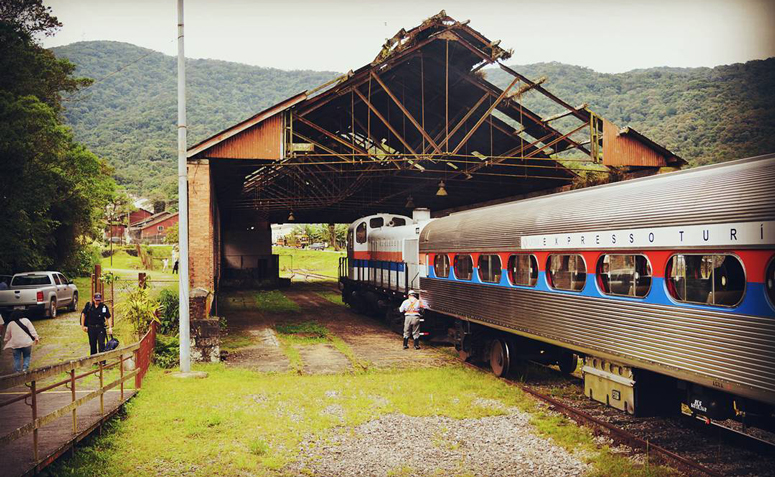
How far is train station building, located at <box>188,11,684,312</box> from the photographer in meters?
17.7

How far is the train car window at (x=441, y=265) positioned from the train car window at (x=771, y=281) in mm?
9731

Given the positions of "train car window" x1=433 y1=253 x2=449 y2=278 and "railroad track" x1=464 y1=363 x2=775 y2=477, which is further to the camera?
"train car window" x1=433 y1=253 x2=449 y2=278

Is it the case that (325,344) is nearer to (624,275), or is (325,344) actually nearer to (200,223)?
(200,223)

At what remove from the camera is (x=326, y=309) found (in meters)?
29.2

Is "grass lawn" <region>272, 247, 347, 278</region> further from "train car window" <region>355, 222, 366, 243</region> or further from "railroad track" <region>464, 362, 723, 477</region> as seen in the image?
"railroad track" <region>464, 362, 723, 477</region>

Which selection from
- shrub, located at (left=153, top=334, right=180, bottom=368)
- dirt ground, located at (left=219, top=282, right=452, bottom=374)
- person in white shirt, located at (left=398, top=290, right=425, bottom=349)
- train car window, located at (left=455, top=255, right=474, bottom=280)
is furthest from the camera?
person in white shirt, located at (left=398, top=290, right=425, bottom=349)

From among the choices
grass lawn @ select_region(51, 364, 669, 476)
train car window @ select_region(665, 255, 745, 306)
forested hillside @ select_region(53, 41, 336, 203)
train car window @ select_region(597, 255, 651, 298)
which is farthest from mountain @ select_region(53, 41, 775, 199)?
grass lawn @ select_region(51, 364, 669, 476)

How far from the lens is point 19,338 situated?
11664 millimetres

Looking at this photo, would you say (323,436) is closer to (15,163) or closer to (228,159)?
(15,163)

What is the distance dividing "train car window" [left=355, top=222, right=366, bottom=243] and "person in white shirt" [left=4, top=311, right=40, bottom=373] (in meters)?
15.7

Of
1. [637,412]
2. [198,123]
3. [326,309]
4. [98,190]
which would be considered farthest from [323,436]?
[198,123]

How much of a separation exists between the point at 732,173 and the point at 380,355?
11008mm

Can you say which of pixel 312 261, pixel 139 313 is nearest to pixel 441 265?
pixel 139 313

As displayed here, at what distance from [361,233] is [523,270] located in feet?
51.7
